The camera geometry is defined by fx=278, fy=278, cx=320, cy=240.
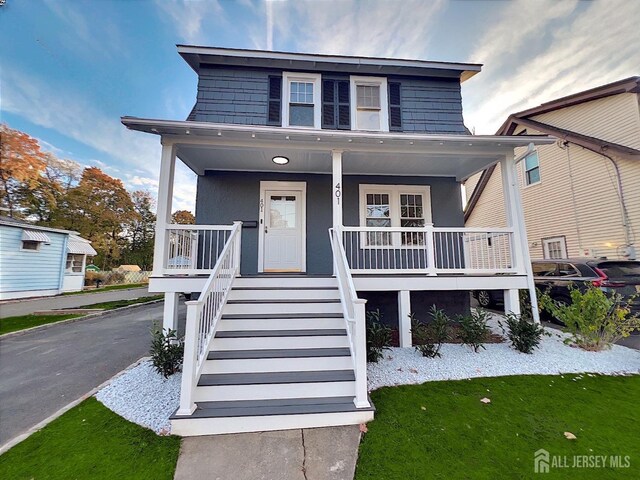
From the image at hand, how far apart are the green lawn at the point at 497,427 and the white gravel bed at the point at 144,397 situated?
7.25 feet

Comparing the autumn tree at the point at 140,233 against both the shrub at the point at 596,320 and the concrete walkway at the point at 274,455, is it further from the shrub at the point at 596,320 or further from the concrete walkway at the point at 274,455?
the shrub at the point at 596,320

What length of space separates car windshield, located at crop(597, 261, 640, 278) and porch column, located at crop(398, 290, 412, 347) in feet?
16.6

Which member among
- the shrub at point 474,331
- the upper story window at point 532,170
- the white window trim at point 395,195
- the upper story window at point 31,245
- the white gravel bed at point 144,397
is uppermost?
the upper story window at point 532,170

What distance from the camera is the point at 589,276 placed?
21.4 ft

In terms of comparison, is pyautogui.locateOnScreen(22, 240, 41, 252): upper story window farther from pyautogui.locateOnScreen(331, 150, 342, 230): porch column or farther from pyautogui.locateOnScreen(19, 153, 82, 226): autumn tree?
pyautogui.locateOnScreen(331, 150, 342, 230): porch column

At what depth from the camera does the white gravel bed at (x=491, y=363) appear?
3933mm

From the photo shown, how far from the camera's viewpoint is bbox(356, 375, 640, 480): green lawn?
2240mm

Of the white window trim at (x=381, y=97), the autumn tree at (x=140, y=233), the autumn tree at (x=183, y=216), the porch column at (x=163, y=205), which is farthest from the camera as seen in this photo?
the autumn tree at (x=183, y=216)

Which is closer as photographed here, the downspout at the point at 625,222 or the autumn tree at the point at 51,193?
the downspout at the point at 625,222

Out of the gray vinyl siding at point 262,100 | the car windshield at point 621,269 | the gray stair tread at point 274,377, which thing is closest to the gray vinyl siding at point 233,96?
the gray vinyl siding at point 262,100

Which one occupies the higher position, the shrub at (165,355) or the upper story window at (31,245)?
the upper story window at (31,245)

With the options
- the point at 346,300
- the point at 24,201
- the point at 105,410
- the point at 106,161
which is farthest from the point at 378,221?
the point at 24,201

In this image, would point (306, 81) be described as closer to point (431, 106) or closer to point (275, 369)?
point (431, 106)

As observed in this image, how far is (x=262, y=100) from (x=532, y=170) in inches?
467
